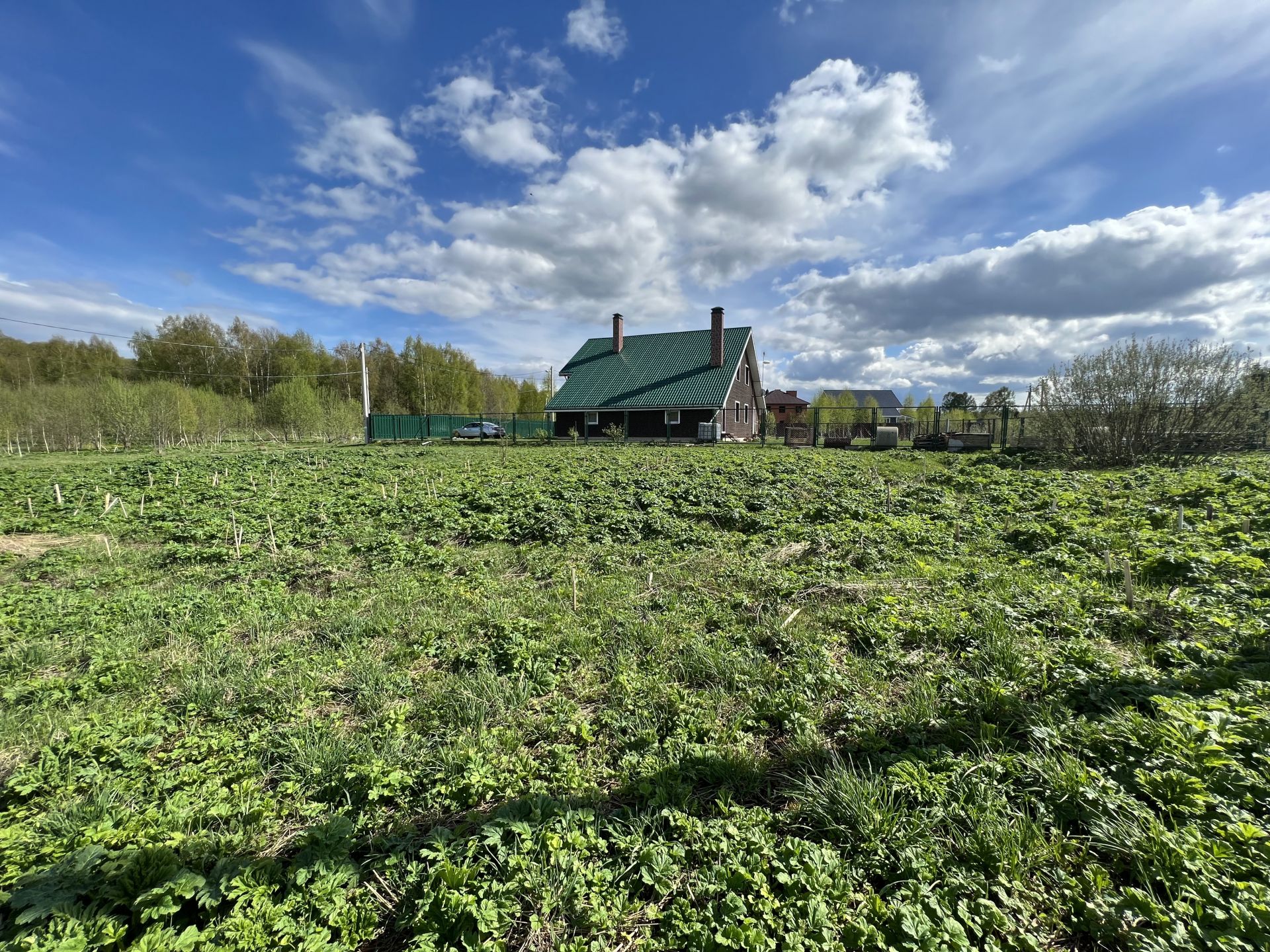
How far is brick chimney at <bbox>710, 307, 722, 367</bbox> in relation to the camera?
29.2 meters

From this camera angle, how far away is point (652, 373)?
30875 mm

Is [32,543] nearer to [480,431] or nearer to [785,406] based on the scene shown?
[480,431]

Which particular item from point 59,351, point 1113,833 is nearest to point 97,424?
point 59,351

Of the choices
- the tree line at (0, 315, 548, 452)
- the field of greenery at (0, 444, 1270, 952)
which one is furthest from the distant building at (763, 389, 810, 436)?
the field of greenery at (0, 444, 1270, 952)

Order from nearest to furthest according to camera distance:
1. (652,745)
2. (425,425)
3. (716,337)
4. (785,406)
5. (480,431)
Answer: (652,745), (716,337), (425,425), (480,431), (785,406)

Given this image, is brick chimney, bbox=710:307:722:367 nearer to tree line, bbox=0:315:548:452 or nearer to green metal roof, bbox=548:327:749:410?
green metal roof, bbox=548:327:749:410

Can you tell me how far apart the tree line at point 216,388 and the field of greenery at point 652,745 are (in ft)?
90.1

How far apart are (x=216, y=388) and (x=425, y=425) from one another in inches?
865

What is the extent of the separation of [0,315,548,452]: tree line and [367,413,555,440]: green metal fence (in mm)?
2280

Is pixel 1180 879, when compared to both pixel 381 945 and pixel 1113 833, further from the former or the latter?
pixel 381 945

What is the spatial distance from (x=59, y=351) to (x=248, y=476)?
45.5 metres

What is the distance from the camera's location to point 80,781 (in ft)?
8.54

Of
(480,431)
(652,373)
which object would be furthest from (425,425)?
(652,373)

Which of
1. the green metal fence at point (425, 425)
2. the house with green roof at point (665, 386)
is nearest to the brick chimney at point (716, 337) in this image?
the house with green roof at point (665, 386)
